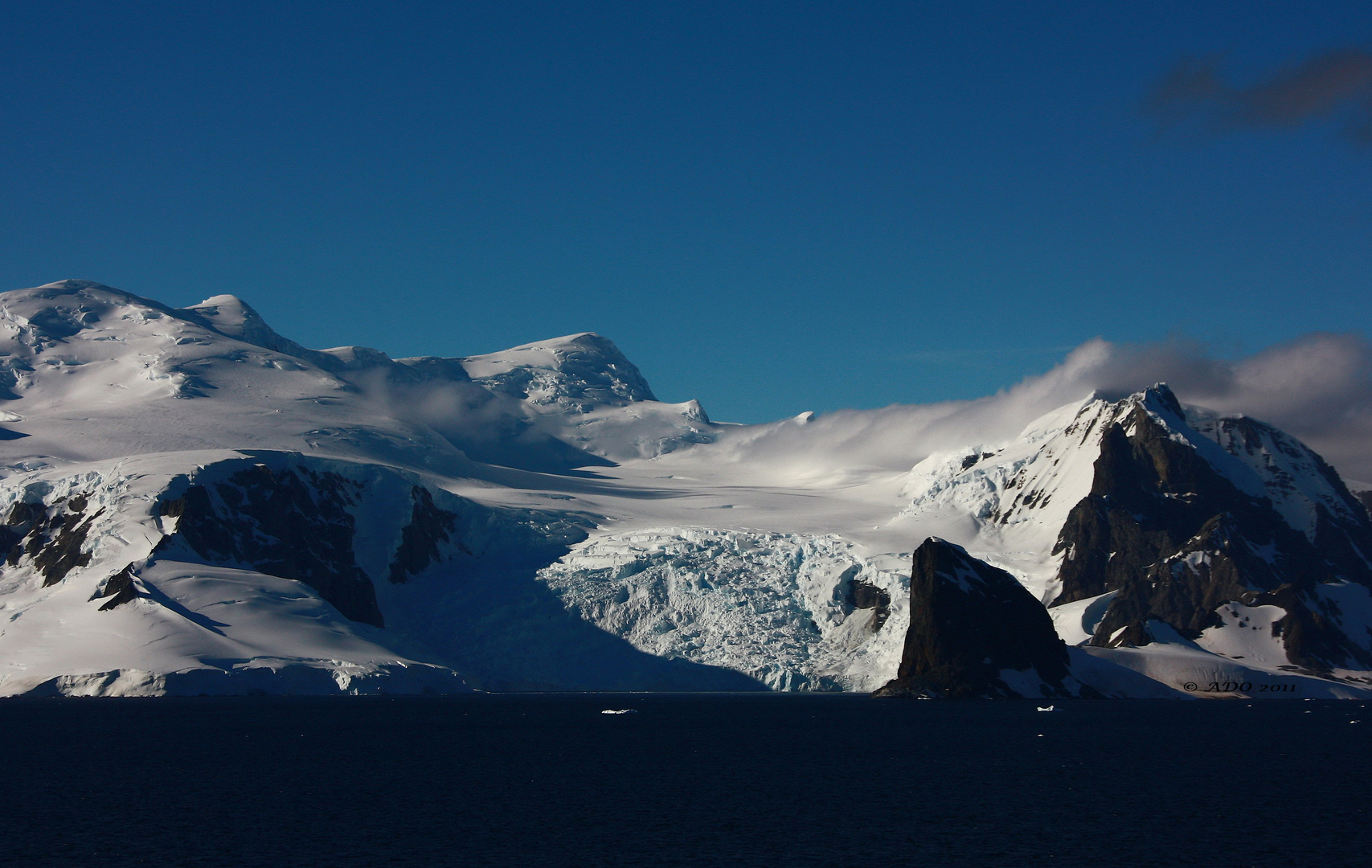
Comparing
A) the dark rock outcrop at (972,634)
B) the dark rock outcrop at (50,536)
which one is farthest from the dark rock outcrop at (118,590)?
→ the dark rock outcrop at (972,634)

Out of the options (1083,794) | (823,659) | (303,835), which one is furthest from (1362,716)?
(303,835)

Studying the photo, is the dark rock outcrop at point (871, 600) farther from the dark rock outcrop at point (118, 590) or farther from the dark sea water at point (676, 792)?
the dark rock outcrop at point (118, 590)

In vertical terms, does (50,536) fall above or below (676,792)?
above

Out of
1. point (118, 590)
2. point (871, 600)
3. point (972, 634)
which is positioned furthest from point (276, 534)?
point (972, 634)

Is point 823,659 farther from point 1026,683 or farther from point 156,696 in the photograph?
point 156,696

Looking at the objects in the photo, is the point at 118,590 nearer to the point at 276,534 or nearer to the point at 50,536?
the point at 50,536

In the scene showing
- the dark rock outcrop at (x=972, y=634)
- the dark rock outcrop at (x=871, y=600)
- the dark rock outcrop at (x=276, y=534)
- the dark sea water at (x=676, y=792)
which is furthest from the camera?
the dark rock outcrop at (x=871, y=600)
